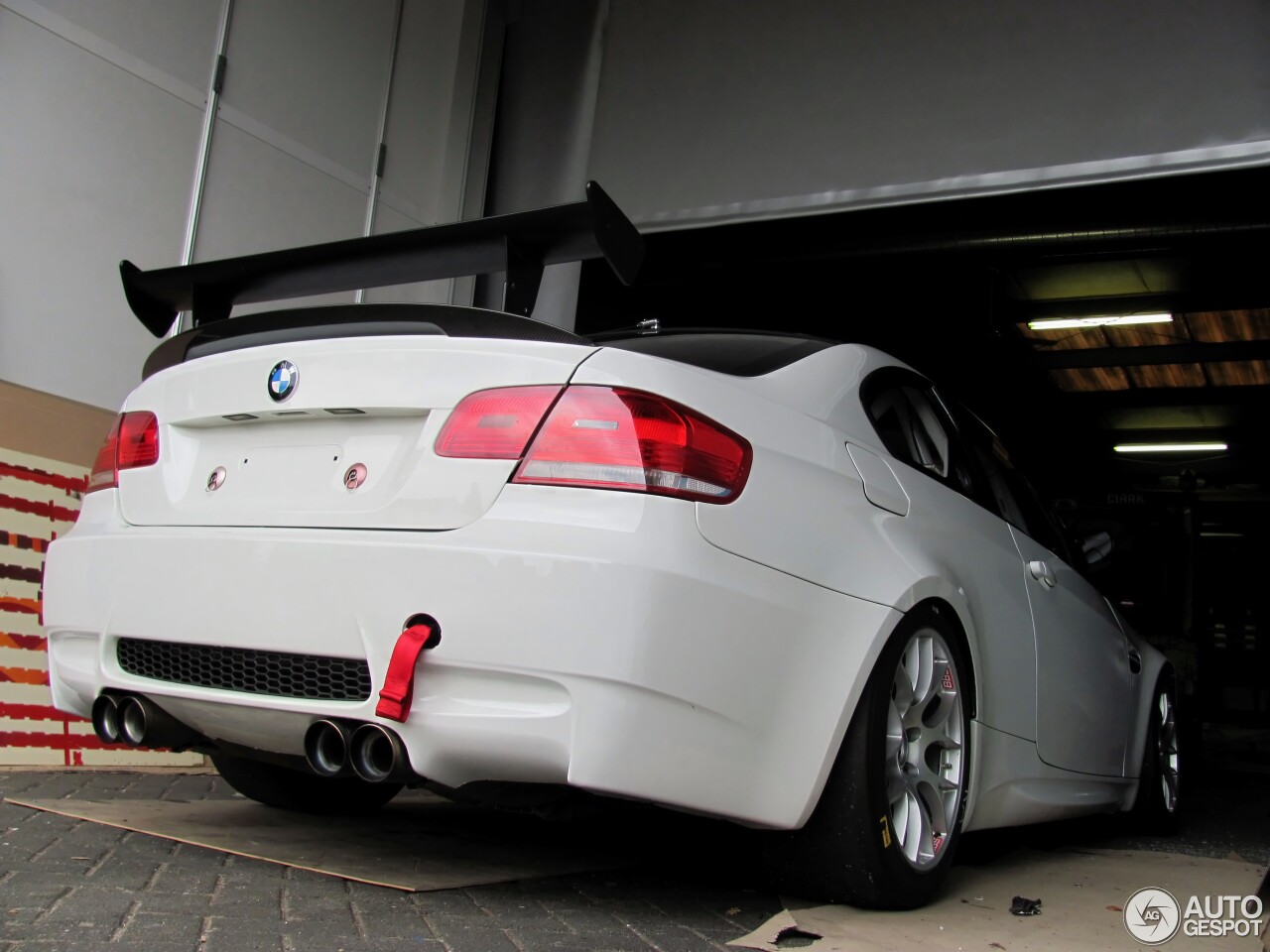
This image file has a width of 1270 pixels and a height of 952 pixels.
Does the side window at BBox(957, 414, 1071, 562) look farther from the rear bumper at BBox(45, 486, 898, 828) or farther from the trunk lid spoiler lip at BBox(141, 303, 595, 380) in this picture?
the trunk lid spoiler lip at BBox(141, 303, 595, 380)

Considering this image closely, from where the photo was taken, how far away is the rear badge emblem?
2270 millimetres

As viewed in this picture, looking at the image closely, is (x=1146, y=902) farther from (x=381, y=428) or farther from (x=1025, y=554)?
(x=381, y=428)

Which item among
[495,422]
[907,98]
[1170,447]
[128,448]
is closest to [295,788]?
[128,448]

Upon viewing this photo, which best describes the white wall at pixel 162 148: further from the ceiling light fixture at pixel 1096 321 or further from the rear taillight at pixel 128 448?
the ceiling light fixture at pixel 1096 321

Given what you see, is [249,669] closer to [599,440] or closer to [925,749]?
[599,440]

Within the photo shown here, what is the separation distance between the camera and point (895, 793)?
8.36 feet

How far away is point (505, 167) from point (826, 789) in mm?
6561

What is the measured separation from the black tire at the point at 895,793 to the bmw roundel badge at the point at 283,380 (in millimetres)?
1348

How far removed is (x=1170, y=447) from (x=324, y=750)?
20.2m

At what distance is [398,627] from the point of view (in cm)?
209

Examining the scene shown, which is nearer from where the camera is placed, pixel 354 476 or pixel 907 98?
pixel 354 476

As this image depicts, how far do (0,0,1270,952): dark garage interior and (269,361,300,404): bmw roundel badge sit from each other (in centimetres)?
47

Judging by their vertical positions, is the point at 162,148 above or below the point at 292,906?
above

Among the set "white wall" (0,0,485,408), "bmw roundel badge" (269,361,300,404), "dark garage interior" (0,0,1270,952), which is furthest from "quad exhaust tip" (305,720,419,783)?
"white wall" (0,0,485,408)
